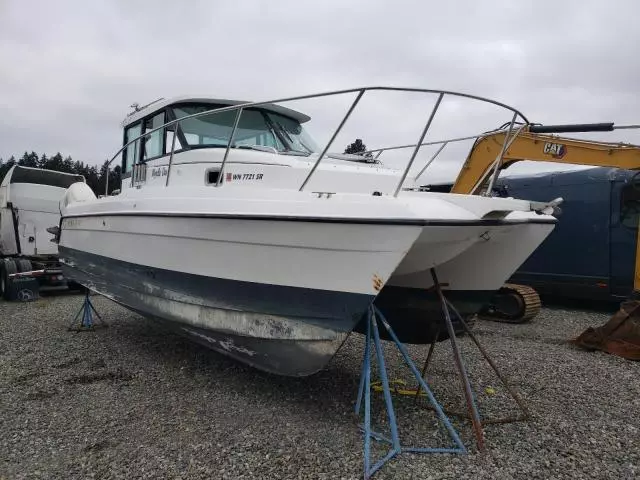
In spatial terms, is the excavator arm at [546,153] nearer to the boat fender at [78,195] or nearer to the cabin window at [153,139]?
the cabin window at [153,139]

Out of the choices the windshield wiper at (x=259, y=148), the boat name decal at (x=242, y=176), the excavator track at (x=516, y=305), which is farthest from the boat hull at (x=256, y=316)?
the excavator track at (x=516, y=305)

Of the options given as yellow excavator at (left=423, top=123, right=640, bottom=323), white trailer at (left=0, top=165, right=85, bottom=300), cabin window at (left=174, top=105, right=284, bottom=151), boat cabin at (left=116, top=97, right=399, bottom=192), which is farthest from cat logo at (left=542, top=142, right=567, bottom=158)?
white trailer at (left=0, top=165, right=85, bottom=300)

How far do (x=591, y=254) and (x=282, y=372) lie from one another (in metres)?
6.35

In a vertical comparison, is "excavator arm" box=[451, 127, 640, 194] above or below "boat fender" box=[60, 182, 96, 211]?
above

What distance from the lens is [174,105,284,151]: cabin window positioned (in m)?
4.73

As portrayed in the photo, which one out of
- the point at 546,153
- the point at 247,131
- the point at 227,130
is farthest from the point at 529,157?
the point at 227,130

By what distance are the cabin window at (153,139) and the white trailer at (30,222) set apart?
503 cm

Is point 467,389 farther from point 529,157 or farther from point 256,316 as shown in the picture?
point 529,157

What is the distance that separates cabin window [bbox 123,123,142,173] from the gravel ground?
2.15 metres

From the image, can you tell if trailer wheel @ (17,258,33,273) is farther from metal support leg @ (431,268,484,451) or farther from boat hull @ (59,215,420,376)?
metal support leg @ (431,268,484,451)

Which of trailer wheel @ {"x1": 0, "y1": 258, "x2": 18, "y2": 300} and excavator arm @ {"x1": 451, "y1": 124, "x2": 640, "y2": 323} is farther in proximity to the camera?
trailer wheel @ {"x1": 0, "y1": 258, "x2": 18, "y2": 300}

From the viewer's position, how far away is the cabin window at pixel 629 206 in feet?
25.0

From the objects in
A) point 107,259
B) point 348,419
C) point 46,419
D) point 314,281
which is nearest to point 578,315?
point 348,419

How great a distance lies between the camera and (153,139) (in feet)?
18.5
